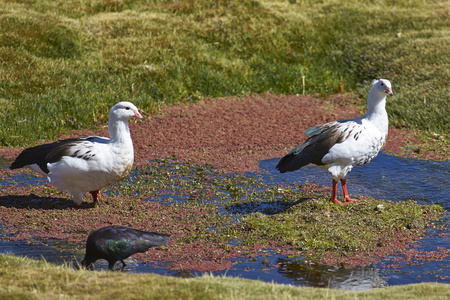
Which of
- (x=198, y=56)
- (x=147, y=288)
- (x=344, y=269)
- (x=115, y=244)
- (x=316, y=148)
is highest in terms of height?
(x=198, y=56)

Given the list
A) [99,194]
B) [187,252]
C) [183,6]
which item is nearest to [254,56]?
[183,6]

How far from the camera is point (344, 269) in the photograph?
7.25 meters

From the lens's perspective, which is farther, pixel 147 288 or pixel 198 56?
pixel 198 56

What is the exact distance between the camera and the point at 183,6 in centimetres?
1973

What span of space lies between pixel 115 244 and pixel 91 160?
93.6 inches

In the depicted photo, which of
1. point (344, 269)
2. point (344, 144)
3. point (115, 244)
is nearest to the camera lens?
point (115, 244)

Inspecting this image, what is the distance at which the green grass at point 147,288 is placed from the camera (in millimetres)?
5254

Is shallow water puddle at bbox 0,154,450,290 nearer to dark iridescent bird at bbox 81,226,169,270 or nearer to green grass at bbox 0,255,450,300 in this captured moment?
dark iridescent bird at bbox 81,226,169,270

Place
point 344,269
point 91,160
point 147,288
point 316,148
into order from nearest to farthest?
point 147,288 → point 344,269 → point 91,160 → point 316,148

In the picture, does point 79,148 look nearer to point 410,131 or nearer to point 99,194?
point 99,194

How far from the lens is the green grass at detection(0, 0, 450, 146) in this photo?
13.9m

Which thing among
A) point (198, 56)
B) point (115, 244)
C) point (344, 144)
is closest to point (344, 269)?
point (344, 144)

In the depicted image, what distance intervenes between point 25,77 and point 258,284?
1090cm

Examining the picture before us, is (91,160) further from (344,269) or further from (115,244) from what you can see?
(344,269)
